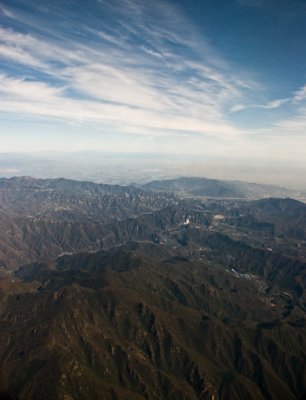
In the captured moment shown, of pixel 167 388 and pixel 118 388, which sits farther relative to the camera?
pixel 167 388

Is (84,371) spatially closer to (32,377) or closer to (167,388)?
(32,377)

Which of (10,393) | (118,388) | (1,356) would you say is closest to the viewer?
(10,393)

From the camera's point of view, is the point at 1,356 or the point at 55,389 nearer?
the point at 55,389

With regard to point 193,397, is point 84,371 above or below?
above

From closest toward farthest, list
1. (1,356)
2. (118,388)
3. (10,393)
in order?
(10,393) < (118,388) < (1,356)

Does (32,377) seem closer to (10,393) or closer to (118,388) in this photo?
(10,393)

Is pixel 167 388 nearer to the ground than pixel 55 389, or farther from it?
nearer to the ground

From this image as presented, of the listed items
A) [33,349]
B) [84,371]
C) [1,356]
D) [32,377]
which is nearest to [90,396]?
[84,371]

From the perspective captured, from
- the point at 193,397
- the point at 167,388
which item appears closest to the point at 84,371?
the point at 167,388
